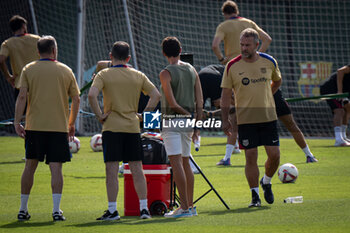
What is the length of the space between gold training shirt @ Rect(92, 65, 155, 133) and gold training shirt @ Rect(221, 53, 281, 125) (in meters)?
1.17

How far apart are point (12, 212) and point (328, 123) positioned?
14128 millimetres

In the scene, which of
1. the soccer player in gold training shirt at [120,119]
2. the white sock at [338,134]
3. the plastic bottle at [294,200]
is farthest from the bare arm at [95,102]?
the white sock at [338,134]

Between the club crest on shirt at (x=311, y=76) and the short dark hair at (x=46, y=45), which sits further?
the club crest on shirt at (x=311, y=76)

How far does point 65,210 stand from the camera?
7.88 meters

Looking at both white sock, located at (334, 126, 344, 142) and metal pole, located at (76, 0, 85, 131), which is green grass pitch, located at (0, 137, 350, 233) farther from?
metal pole, located at (76, 0, 85, 131)

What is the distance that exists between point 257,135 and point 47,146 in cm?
228

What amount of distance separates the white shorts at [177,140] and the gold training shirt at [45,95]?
104cm

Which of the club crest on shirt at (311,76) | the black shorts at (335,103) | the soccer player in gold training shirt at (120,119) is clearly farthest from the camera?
the club crest on shirt at (311,76)

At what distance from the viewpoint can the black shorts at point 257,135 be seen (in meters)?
7.88

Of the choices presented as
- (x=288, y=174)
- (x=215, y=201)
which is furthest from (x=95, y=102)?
(x=288, y=174)

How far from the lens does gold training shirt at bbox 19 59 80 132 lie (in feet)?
23.8

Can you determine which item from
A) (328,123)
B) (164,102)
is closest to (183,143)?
(164,102)

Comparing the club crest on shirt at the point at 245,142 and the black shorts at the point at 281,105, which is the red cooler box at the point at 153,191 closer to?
the club crest on shirt at the point at 245,142

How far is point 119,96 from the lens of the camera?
23.7 ft
